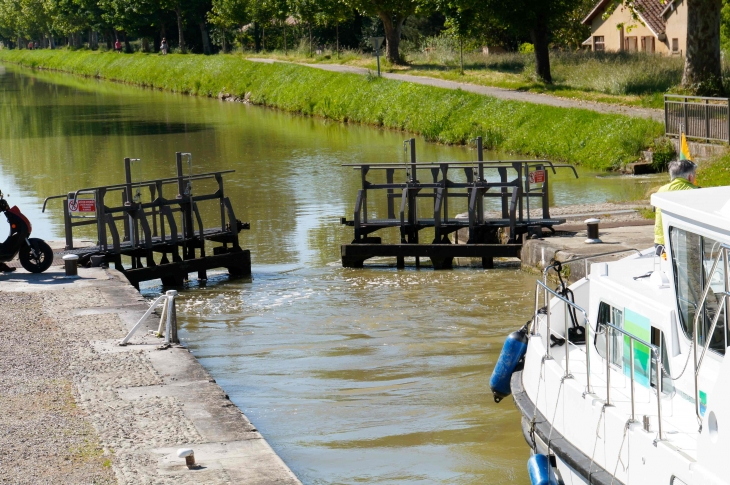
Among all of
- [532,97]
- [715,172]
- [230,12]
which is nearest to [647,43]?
[532,97]

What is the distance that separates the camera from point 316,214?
970 inches

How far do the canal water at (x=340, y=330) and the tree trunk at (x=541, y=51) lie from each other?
838cm

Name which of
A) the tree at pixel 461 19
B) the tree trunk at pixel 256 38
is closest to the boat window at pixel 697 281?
the tree at pixel 461 19

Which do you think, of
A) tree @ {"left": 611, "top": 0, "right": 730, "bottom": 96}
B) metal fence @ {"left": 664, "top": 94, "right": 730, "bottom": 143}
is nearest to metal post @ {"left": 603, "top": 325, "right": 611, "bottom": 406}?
metal fence @ {"left": 664, "top": 94, "right": 730, "bottom": 143}

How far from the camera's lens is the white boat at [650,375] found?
6.68 meters

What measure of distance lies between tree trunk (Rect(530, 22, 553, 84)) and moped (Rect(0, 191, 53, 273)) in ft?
89.2

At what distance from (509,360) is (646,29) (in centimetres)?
5192

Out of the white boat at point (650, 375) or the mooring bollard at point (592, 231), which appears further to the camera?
the mooring bollard at point (592, 231)

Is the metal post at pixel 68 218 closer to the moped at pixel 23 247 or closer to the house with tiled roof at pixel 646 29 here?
the moped at pixel 23 247

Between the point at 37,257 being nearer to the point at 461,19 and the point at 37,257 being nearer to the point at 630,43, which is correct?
the point at 461,19

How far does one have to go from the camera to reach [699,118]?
86.5 ft

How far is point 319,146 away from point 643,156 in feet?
41.1

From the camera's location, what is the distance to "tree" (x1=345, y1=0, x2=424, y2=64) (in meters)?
52.6

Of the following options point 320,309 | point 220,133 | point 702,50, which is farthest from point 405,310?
point 220,133
